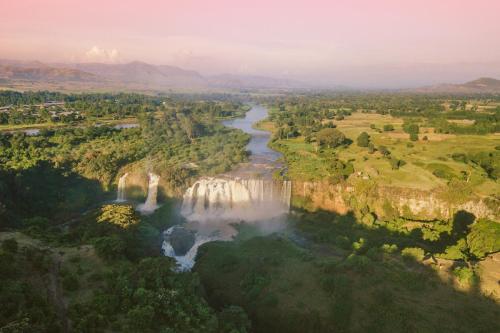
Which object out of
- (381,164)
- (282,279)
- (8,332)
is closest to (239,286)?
(282,279)

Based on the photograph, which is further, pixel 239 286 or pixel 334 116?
pixel 334 116

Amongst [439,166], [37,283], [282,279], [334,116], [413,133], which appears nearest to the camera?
[37,283]

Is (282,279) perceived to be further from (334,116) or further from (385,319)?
(334,116)

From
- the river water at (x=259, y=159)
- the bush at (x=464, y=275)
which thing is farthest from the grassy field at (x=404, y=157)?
the bush at (x=464, y=275)

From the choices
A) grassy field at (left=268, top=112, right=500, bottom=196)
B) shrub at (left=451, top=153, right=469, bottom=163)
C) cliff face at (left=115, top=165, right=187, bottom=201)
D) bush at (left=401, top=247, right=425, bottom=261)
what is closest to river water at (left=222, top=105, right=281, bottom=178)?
grassy field at (left=268, top=112, right=500, bottom=196)

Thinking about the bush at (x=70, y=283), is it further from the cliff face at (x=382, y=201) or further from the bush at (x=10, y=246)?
the cliff face at (x=382, y=201)

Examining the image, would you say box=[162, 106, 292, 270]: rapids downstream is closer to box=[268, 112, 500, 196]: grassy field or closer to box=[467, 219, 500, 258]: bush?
box=[268, 112, 500, 196]: grassy field
